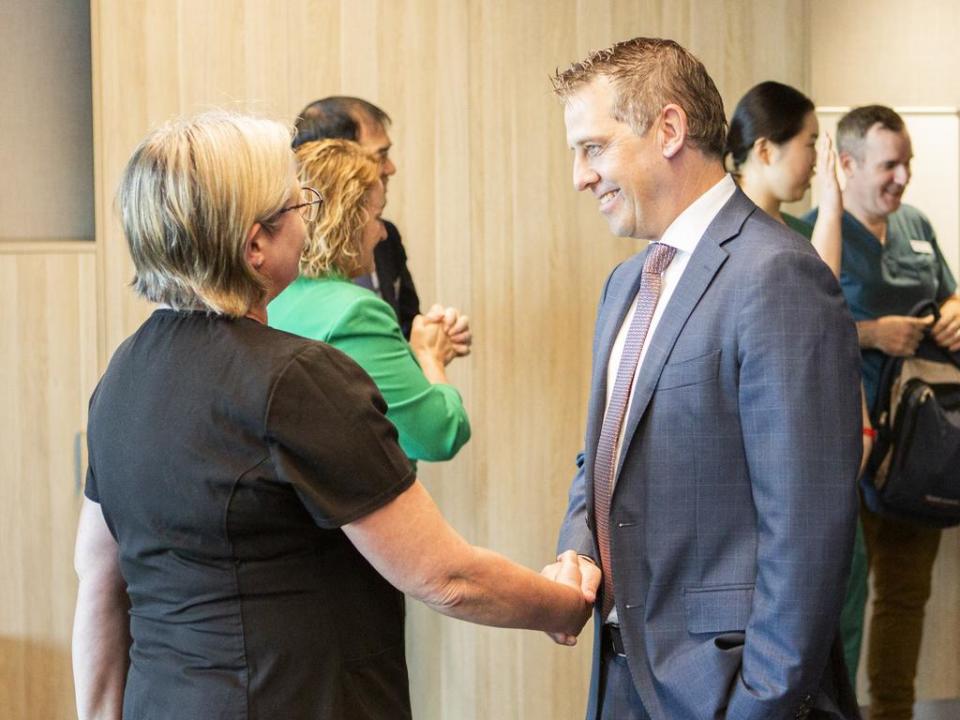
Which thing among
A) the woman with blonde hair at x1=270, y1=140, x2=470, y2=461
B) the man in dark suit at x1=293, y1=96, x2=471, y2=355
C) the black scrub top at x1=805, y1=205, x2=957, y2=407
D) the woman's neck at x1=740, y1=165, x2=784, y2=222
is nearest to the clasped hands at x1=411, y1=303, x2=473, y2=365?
the man in dark suit at x1=293, y1=96, x2=471, y2=355

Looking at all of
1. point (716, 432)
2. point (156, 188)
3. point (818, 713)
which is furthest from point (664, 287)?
point (156, 188)

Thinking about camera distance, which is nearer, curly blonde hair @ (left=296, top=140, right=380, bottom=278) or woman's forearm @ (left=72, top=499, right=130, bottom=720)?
woman's forearm @ (left=72, top=499, right=130, bottom=720)

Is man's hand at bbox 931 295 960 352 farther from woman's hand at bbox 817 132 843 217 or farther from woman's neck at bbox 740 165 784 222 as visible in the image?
woman's neck at bbox 740 165 784 222

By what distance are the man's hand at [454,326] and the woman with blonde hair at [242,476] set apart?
1.14 metres

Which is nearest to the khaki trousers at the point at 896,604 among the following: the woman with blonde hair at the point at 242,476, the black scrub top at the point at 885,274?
the black scrub top at the point at 885,274

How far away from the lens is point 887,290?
3.33 m

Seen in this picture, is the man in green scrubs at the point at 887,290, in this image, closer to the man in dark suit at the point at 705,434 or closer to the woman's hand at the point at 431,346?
the woman's hand at the point at 431,346

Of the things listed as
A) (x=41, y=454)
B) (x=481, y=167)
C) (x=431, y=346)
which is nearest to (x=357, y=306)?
(x=431, y=346)

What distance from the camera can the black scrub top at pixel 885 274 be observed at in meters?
3.31

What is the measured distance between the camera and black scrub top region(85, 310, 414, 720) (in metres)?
1.31

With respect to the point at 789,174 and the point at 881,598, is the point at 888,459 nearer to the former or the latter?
the point at 881,598

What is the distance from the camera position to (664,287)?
5.75 ft

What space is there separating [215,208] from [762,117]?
2.04 meters

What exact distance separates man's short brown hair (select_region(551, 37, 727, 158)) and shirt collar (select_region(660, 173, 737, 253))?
0.06m
